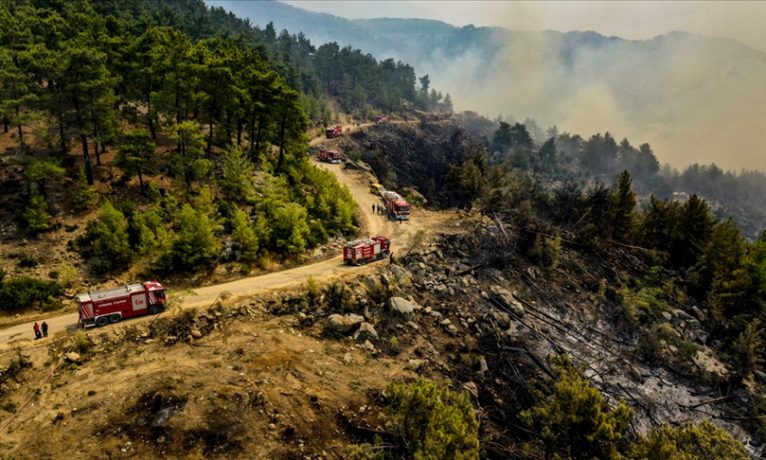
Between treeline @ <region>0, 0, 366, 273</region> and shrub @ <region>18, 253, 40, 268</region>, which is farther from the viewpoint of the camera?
treeline @ <region>0, 0, 366, 273</region>

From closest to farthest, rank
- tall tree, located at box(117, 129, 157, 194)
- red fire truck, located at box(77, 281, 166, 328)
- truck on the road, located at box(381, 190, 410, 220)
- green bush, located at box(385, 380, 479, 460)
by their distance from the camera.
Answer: green bush, located at box(385, 380, 479, 460) < red fire truck, located at box(77, 281, 166, 328) < tall tree, located at box(117, 129, 157, 194) < truck on the road, located at box(381, 190, 410, 220)

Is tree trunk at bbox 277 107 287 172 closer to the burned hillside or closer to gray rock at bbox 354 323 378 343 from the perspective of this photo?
the burned hillside

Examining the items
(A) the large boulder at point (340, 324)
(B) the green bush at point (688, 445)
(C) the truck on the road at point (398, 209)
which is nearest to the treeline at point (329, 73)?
(C) the truck on the road at point (398, 209)

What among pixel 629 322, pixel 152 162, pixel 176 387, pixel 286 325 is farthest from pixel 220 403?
Result: pixel 629 322

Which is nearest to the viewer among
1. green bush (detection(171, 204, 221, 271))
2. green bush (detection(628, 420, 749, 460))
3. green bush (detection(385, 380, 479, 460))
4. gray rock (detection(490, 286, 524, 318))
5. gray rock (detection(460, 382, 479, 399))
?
green bush (detection(385, 380, 479, 460))

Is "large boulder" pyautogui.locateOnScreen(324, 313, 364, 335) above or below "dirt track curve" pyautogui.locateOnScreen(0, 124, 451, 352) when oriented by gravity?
below

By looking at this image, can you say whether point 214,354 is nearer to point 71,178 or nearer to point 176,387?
point 176,387

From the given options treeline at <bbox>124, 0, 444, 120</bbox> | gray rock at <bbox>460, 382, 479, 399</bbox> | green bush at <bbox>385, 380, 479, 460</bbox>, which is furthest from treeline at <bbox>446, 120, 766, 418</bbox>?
treeline at <bbox>124, 0, 444, 120</bbox>
